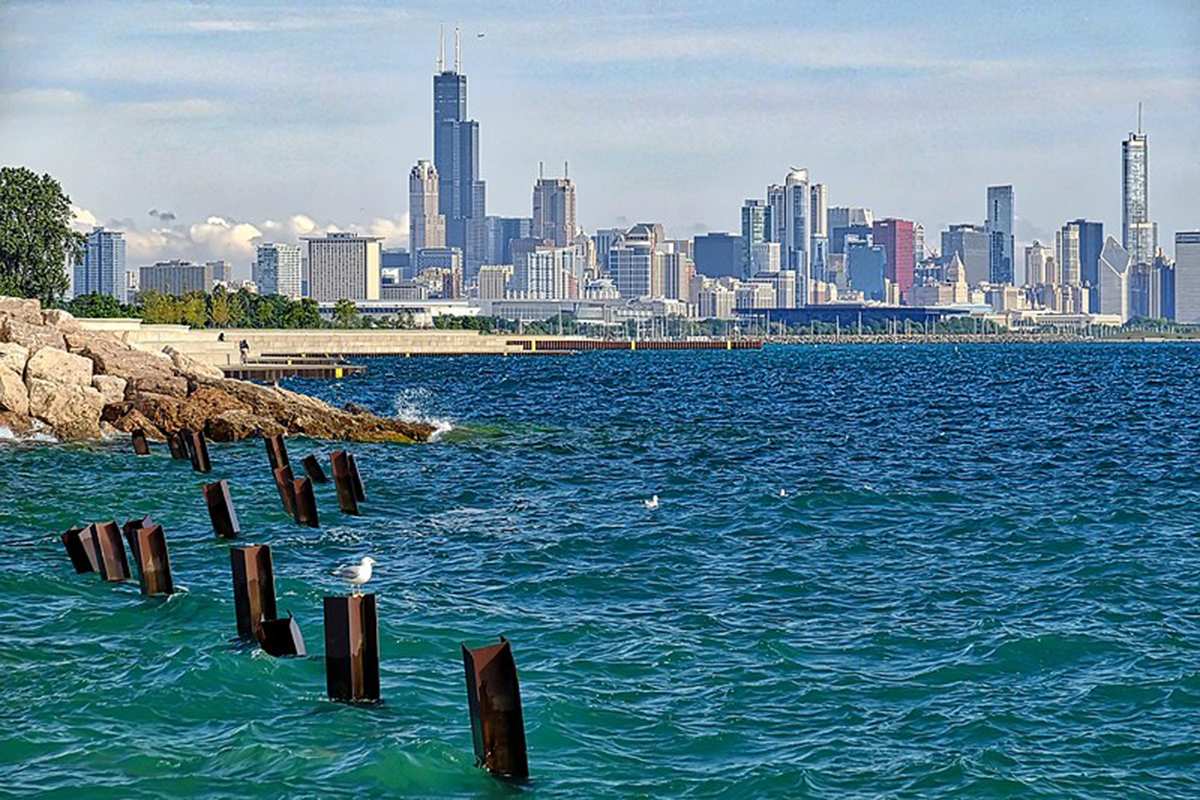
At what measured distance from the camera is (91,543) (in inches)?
919

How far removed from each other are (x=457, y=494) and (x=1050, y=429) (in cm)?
2896

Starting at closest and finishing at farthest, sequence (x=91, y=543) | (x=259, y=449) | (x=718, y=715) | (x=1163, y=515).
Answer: (x=718, y=715) → (x=91, y=543) → (x=1163, y=515) → (x=259, y=449)

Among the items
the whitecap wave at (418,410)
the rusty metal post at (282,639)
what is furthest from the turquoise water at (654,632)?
the whitecap wave at (418,410)

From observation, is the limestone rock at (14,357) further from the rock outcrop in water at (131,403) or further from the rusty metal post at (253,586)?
the rusty metal post at (253,586)

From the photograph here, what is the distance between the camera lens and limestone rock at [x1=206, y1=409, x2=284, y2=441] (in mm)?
46838

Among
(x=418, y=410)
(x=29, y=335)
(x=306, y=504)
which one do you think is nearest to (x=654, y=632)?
(x=306, y=504)

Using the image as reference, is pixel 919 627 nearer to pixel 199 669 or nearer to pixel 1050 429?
pixel 199 669

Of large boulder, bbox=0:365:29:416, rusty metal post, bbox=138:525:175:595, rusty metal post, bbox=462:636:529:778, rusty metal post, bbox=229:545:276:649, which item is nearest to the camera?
rusty metal post, bbox=462:636:529:778

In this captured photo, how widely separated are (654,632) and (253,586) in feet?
16.2

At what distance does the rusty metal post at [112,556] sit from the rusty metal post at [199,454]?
1545 cm

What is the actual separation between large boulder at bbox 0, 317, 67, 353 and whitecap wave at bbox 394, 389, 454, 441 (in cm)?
1236

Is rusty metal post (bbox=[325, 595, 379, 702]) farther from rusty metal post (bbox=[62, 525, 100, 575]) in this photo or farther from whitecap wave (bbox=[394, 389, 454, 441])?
whitecap wave (bbox=[394, 389, 454, 441])

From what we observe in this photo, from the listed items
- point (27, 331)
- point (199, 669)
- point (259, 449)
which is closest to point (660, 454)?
point (259, 449)

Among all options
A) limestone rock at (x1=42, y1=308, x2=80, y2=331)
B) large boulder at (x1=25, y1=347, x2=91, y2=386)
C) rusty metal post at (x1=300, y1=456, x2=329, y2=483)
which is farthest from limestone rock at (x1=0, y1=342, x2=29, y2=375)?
rusty metal post at (x1=300, y1=456, x2=329, y2=483)
